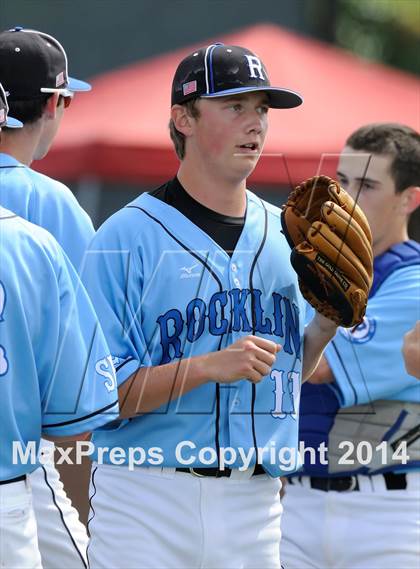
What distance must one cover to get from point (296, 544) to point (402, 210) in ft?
4.11

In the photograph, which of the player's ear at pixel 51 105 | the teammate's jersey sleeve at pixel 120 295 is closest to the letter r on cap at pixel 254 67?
the teammate's jersey sleeve at pixel 120 295

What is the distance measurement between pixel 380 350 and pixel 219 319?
0.90 metres

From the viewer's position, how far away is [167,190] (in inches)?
148

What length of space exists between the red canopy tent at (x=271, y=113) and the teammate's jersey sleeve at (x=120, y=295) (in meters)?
3.95

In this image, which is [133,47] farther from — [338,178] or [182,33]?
[338,178]

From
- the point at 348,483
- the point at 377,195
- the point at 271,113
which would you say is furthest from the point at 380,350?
the point at 271,113

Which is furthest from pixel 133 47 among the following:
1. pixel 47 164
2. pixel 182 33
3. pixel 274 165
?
pixel 274 165

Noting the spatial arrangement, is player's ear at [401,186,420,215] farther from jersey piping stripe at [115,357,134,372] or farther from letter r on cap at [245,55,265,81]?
jersey piping stripe at [115,357,134,372]

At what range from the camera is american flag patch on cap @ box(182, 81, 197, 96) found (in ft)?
12.1

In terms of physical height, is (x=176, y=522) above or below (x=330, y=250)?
below

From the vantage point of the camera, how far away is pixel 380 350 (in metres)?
4.27

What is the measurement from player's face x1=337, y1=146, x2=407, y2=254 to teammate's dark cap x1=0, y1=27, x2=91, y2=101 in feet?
3.50

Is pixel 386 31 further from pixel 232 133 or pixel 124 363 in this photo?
pixel 124 363

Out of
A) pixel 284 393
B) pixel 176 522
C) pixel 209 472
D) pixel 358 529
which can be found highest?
pixel 284 393
